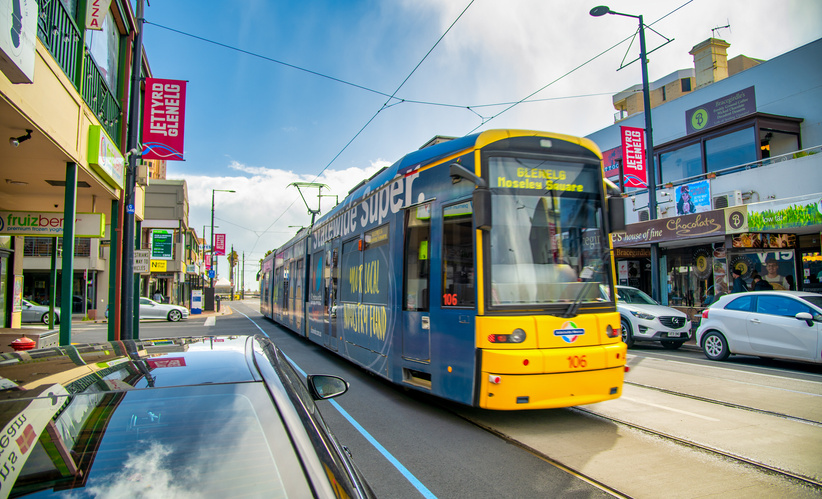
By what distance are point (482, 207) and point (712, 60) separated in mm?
28799

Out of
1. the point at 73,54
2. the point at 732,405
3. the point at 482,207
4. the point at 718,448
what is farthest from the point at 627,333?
the point at 73,54

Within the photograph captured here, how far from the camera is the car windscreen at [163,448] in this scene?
5.24ft

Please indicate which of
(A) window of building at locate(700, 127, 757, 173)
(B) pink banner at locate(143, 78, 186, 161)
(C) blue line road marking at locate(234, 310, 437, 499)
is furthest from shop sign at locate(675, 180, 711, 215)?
(C) blue line road marking at locate(234, 310, 437, 499)

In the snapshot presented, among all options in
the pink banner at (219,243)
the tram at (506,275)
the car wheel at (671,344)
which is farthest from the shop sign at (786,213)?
the pink banner at (219,243)

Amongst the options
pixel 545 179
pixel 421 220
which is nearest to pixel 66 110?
pixel 421 220

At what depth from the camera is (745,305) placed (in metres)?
11.1

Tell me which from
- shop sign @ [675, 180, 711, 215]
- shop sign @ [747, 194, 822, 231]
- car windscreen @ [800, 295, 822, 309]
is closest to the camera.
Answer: car windscreen @ [800, 295, 822, 309]

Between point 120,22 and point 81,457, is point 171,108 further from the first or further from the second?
point 81,457

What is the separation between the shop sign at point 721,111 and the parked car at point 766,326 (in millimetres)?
11592

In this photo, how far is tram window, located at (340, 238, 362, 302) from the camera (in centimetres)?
921

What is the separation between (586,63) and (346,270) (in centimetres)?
862

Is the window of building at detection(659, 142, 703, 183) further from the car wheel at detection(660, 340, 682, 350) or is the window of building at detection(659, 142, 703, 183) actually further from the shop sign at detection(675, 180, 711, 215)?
the car wheel at detection(660, 340, 682, 350)

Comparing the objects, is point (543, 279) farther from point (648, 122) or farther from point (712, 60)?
point (712, 60)

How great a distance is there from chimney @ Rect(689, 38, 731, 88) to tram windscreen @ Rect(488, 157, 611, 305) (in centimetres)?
2671
